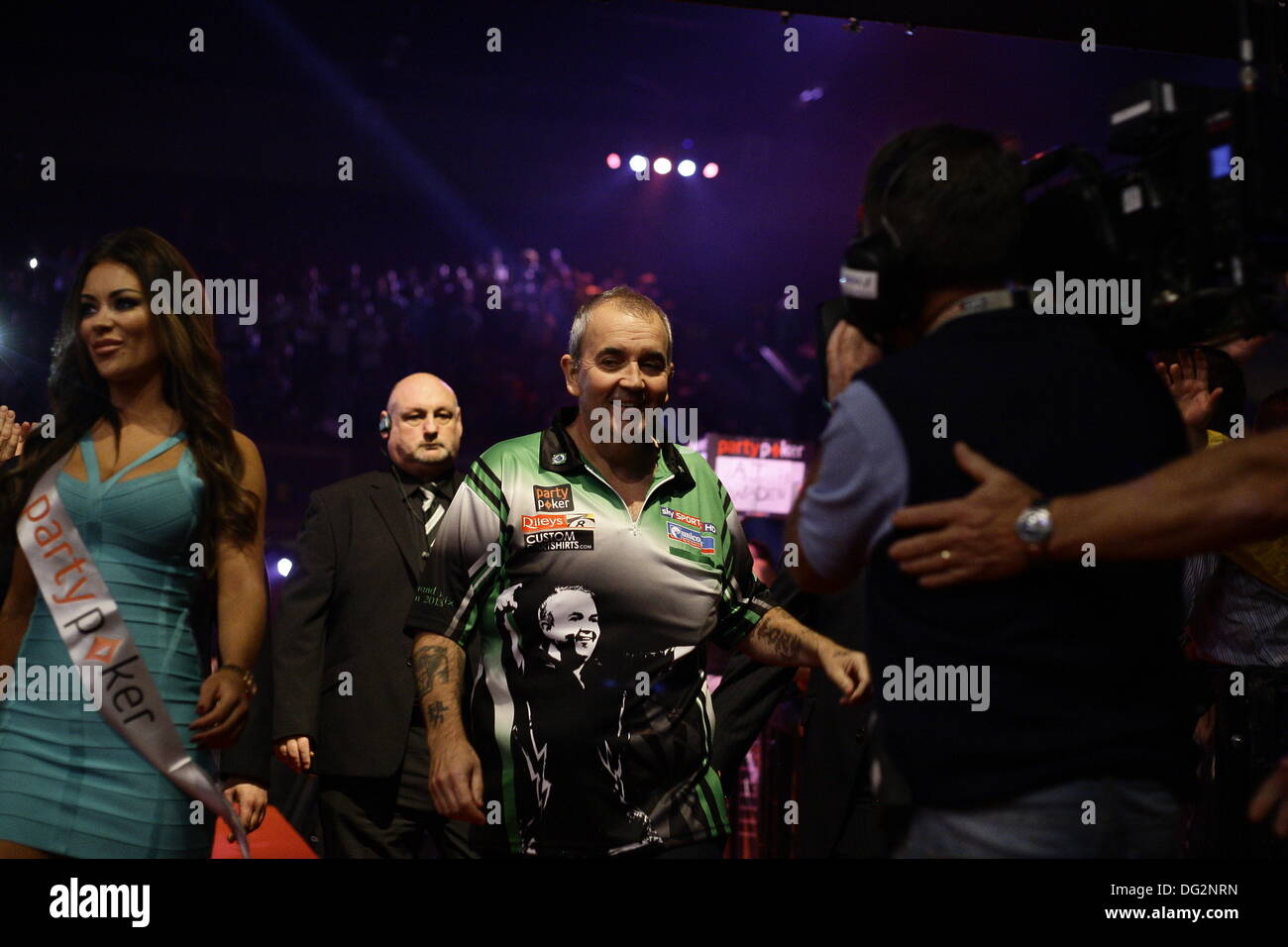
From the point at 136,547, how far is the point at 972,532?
1.61 meters

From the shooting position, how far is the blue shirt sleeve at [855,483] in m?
1.56

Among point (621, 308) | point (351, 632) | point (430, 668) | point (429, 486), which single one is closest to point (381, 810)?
Answer: point (351, 632)

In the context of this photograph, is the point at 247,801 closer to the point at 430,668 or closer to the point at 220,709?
the point at 220,709

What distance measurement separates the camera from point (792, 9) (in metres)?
3.97

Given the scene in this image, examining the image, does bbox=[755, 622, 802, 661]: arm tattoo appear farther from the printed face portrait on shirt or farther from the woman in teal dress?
the woman in teal dress

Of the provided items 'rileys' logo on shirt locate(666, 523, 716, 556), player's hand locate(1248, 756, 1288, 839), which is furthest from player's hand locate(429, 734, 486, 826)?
player's hand locate(1248, 756, 1288, 839)

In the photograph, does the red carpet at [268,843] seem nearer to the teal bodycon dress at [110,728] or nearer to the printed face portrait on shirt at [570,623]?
the teal bodycon dress at [110,728]

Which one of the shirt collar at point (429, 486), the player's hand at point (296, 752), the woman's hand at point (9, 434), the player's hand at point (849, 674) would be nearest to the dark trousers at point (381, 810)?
the player's hand at point (296, 752)

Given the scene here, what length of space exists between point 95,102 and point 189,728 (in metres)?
8.66
